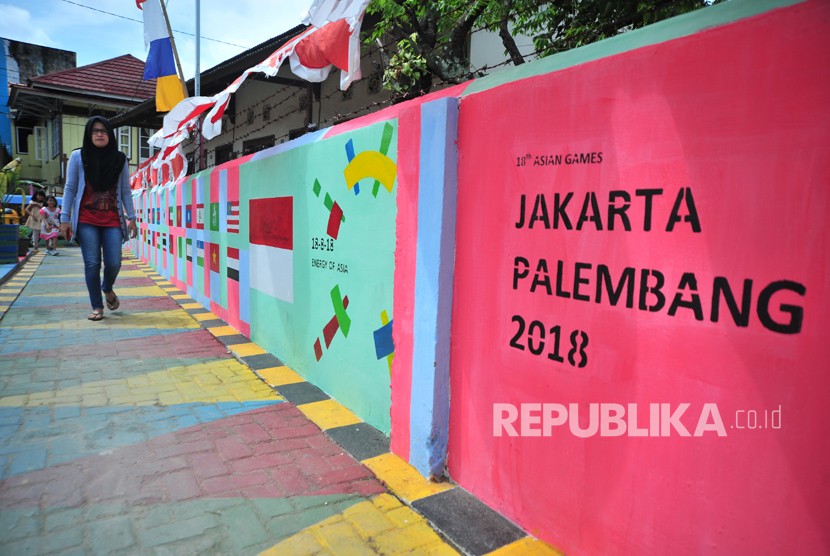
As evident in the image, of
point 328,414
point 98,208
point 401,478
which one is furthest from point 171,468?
point 98,208

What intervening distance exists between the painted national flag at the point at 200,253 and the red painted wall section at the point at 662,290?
17.3ft

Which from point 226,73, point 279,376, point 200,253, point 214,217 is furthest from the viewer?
point 226,73

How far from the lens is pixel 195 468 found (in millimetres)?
2463

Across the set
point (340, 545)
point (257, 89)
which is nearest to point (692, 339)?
point (340, 545)

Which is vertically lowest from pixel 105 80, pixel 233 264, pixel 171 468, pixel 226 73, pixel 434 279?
pixel 171 468

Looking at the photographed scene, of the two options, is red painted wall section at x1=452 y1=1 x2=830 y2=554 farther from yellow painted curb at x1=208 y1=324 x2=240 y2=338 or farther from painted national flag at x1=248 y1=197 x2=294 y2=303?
yellow painted curb at x1=208 y1=324 x2=240 y2=338

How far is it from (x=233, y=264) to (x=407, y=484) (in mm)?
3668

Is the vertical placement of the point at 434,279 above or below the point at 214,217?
below

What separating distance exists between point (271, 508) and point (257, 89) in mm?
11877

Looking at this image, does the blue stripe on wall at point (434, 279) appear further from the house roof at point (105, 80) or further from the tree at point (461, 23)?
the house roof at point (105, 80)

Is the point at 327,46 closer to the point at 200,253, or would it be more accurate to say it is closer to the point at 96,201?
the point at 96,201

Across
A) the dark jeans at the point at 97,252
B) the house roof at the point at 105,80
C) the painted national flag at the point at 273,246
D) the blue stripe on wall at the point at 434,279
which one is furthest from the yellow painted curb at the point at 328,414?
the house roof at the point at 105,80

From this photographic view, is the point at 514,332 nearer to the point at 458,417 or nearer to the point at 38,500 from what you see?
the point at 458,417

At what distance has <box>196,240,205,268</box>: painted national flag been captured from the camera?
21.6 ft
